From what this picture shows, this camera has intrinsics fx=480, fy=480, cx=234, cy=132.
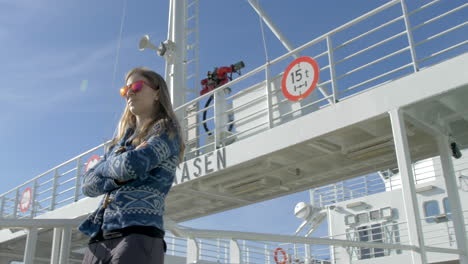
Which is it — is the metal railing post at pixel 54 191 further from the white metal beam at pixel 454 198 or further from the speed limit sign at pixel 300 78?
the white metal beam at pixel 454 198

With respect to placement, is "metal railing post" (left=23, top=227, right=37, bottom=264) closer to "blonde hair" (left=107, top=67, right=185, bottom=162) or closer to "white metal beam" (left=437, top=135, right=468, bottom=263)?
"blonde hair" (left=107, top=67, right=185, bottom=162)

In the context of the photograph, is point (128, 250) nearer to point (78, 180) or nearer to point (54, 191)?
point (78, 180)

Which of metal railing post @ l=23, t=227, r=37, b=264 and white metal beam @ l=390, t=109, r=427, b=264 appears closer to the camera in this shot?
metal railing post @ l=23, t=227, r=37, b=264

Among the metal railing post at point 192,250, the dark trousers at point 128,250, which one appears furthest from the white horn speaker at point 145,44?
the dark trousers at point 128,250

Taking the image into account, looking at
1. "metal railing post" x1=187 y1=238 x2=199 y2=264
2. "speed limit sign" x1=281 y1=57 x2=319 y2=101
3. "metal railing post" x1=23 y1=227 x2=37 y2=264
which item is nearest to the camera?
"metal railing post" x1=23 y1=227 x2=37 y2=264

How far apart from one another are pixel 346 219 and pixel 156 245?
11.9m

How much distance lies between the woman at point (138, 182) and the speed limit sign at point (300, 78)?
4.77 m

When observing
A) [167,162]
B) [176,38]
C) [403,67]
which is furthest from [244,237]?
[176,38]

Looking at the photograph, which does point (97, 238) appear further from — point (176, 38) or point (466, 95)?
point (176, 38)

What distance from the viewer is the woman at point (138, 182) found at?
1.62 metres

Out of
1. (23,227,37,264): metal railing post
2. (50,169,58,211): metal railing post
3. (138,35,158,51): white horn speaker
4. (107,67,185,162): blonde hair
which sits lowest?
(23,227,37,264): metal railing post

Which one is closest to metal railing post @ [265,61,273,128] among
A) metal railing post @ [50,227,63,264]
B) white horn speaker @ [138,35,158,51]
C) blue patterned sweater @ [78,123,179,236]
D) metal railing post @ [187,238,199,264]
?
metal railing post @ [187,238,199,264]

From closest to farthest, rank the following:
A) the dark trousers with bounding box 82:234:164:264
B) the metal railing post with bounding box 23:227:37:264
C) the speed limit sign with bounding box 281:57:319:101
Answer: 1. the dark trousers with bounding box 82:234:164:264
2. the metal railing post with bounding box 23:227:37:264
3. the speed limit sign with bounding box 281:57:319:101

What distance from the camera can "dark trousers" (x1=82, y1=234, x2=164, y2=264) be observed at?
1566mm
